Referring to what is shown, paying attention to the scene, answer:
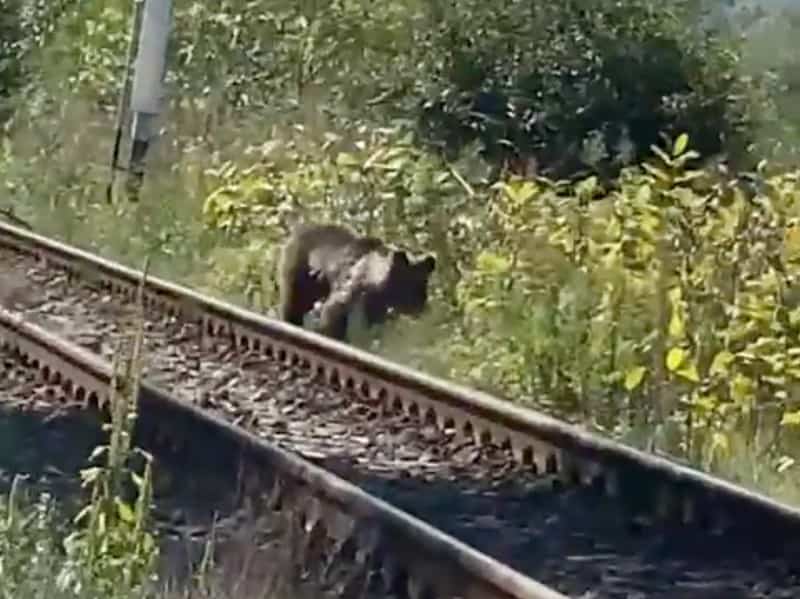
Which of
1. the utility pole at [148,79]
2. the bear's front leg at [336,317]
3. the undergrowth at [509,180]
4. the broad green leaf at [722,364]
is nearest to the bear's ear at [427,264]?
the undergrowth at [509,180]

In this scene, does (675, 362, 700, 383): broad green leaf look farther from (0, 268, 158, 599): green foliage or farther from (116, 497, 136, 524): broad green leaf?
(116, 497, 136, 524): broad green leaf

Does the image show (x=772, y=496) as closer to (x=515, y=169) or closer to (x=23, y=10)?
(x=515, y=169)

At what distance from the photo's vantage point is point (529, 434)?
8219 mm

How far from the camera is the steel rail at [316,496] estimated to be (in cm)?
584

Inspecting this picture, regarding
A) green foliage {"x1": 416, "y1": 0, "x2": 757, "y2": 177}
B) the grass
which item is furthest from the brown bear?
the grass

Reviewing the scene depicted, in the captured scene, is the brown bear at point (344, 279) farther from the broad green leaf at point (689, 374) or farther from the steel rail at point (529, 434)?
the broad green leaf at point (689, 374)

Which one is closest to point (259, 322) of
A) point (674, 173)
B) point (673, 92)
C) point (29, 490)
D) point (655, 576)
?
point (674, 173)

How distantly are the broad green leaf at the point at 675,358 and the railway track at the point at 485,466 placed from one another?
0.89 metres

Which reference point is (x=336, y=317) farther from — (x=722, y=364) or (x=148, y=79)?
(x=148, y=79)

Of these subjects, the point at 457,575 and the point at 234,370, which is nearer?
the point at 457,575

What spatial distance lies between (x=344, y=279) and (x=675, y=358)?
262cm

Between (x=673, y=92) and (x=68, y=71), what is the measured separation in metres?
6.59

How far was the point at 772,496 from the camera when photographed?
7.72m

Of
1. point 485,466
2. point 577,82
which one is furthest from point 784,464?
point 577,82
